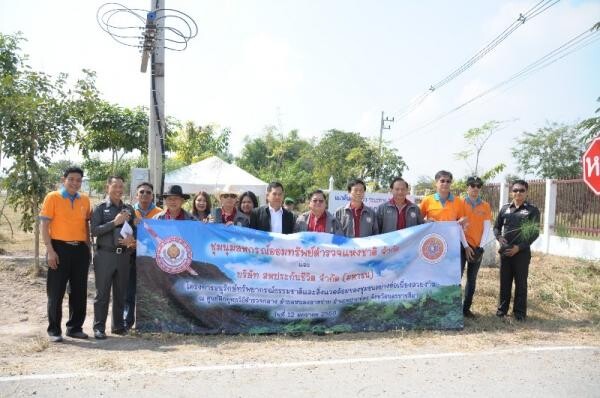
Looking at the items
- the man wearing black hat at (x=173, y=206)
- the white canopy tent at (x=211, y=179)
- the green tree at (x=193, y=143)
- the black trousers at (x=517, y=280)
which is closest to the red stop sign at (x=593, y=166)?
the black trousers at (x=517, y=280)

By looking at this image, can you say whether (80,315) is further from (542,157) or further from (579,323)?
(542,157)

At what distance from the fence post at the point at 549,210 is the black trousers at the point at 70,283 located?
12.0m

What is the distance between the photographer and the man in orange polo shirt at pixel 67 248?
17.9 ft

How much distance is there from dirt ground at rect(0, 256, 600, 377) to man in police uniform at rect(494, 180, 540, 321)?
11.4 inches

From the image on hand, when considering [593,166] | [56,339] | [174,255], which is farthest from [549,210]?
[56,339]

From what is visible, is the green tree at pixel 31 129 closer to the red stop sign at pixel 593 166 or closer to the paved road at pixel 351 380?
the paved road at pixel 351 380

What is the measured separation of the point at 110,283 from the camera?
18.7 ft

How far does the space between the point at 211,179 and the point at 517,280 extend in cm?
1042

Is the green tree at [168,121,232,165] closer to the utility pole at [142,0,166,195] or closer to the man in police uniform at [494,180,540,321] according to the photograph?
the utility pole at [142,0,166,195]

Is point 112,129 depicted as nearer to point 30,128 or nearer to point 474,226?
point 30,128

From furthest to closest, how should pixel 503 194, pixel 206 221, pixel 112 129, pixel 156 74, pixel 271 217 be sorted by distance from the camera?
pixel 503 194 → pixel 112 129 → pixel 156 74 → pixel 206 221 → pixel 271 217

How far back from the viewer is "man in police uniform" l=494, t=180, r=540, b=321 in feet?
21.6

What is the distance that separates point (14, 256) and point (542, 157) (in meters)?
39.4

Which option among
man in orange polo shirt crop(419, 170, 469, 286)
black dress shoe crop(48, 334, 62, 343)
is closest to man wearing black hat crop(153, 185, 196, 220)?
black dress shoe crop(48, 334, 62, 343)
